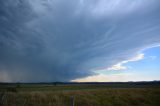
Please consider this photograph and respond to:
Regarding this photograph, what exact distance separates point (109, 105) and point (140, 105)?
4.13 metres

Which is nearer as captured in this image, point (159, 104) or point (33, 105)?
point (33, 105)

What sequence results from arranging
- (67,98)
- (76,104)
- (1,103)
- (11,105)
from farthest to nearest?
1. (67,98)
2. (76,104)
3. (11,105)
4. (1,103)

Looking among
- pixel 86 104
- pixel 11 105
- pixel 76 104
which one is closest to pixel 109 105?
pixel 86 104

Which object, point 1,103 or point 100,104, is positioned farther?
point 100,104

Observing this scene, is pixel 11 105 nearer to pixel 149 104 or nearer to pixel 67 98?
pixel 67 98

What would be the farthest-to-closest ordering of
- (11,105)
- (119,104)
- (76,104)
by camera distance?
(119,104) < (76,104) < (11,105)

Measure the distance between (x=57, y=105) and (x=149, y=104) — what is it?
489 inches

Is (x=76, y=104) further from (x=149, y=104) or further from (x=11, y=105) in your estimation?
(x=149, y=104)

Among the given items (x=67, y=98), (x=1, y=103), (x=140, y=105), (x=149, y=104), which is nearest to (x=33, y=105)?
(x=1, y=103)

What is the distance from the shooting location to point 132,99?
73.9 feet

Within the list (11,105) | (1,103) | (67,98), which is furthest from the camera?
(67,98)

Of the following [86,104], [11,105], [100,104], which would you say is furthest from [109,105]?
[11,105]

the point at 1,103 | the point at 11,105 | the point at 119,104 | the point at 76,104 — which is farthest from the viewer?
the point at 119,104

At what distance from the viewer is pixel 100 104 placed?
19578 mm
